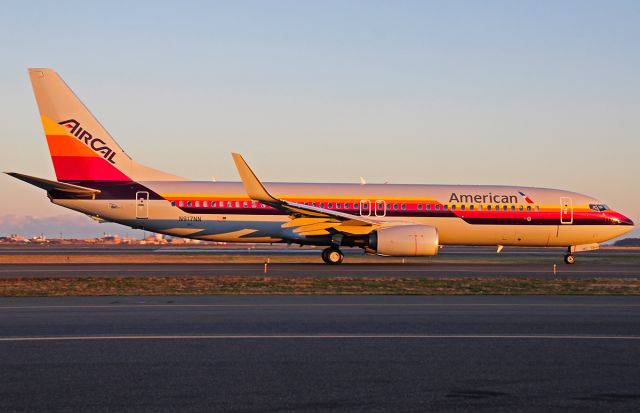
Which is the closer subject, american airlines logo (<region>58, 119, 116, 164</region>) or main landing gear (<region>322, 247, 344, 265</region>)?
main landing gear (<region>322, 247, 344, 265</region>)

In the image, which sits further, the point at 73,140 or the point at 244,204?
the point at 73,140

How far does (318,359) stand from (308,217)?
954 inches

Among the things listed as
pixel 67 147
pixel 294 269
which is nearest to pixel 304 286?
pixel 294 269

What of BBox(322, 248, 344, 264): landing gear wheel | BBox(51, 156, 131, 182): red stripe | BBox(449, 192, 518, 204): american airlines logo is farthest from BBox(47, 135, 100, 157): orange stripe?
BBox(449, 192, 518, 204): american airlines logo

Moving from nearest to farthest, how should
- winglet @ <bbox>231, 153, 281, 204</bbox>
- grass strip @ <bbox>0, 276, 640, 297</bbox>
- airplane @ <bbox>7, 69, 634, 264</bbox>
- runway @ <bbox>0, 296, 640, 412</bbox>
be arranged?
runway @ <bbox>0, 296, 640, 412</bbox>, grass strip @ <bbox>0, 276, 640, 297</bbox>, winglet @ <bbox>231, 153, 281, 204</bbox>, airplane @ <bbox>7, 69, 634, 264</bbox>

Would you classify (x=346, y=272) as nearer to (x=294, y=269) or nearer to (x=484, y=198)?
(x=294, y=269)

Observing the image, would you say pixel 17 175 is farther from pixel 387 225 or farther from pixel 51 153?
pixel 387 225

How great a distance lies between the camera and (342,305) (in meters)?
15.7

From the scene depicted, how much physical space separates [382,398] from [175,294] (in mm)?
12328

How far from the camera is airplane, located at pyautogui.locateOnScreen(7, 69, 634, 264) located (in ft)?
110

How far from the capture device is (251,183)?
3131 centimetres

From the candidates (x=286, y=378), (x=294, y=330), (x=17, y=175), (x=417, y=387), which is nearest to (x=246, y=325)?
(x=294, y=330)

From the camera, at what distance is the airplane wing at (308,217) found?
103 feet

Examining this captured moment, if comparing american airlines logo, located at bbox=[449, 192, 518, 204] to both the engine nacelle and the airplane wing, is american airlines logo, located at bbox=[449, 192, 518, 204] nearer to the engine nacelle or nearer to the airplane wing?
the engine nacelle
